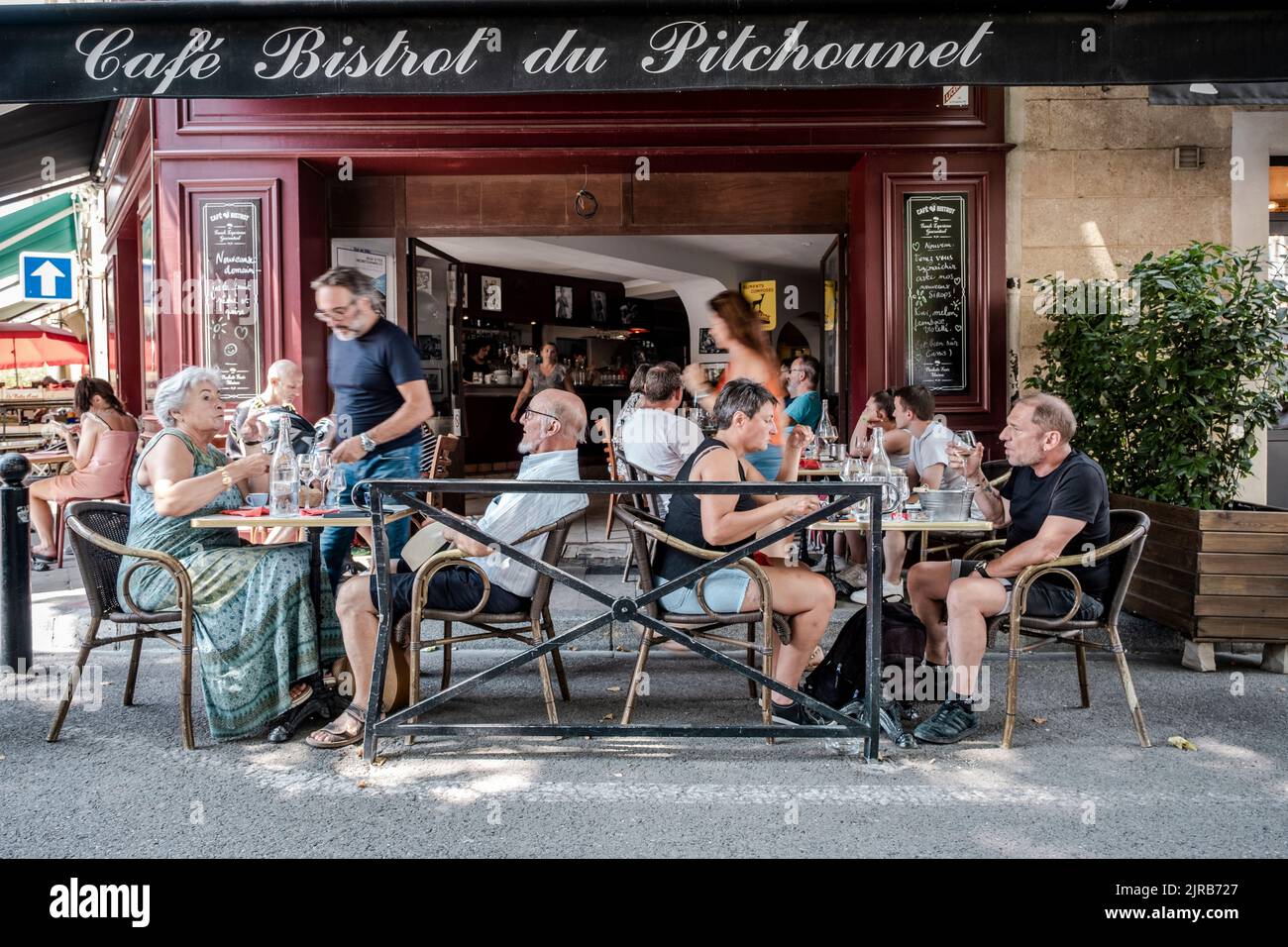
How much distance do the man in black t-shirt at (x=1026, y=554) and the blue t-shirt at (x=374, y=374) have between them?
228 centimetres

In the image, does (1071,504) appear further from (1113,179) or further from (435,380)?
(435,380)

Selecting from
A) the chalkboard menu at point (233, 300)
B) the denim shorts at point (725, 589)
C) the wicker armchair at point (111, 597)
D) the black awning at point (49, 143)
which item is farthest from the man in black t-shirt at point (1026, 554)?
the black awning at point (49, 143)

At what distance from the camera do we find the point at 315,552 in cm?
350

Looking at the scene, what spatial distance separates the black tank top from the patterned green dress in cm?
136

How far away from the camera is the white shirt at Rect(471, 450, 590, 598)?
3.22m

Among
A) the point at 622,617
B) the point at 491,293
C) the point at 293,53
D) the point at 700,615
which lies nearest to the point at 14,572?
the point at 293,53

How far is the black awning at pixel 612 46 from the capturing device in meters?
3.72

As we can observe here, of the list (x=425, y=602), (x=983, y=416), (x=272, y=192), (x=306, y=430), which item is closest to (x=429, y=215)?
(x=272, y=192)

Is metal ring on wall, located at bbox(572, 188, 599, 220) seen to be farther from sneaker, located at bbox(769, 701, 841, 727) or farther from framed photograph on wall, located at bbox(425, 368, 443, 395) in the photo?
sneaker, located at bbox(769, 701, 841, 727)

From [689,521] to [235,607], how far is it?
1.65 meters

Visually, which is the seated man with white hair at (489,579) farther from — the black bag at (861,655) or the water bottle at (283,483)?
the black bag at (861,655)

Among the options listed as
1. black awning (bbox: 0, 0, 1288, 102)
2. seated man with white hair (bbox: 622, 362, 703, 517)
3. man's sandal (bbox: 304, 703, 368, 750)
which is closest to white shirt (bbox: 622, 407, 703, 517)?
seated man with white hair (bbox: 622, 362, 703, 517)

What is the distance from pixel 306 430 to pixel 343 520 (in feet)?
6.50

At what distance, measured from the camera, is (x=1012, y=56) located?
3.74 meters
